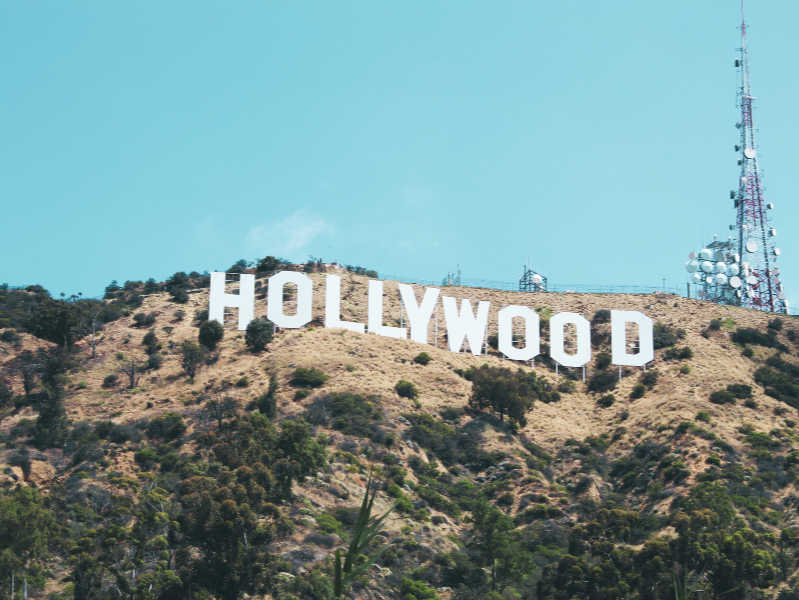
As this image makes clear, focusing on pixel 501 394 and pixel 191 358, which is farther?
pixel 191 358

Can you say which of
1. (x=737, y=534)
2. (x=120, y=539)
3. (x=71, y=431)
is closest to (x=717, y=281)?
(x=737, y=534)

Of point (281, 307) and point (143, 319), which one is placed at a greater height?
point (281, 307)

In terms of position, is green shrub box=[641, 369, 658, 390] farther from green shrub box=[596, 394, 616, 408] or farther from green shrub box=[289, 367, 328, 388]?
green shrub box=[289, 367, 328, 388]

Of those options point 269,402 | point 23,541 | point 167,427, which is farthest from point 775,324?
point 23,541

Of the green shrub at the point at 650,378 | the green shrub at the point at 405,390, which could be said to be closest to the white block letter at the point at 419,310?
the green shrub at the point at 405,390

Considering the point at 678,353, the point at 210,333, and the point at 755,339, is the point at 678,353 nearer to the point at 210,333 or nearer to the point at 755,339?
the point at 755,339

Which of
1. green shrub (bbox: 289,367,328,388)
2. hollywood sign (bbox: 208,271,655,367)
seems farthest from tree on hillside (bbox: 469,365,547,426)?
green shrub (bbox: 289,367,328,388)

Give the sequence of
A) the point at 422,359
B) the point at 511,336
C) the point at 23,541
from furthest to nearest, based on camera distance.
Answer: the point at 511,336, the point at 422,359, the point at 23,541
